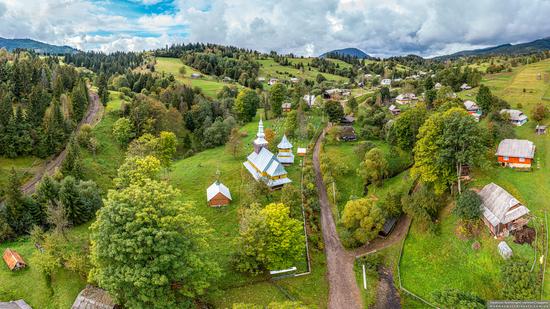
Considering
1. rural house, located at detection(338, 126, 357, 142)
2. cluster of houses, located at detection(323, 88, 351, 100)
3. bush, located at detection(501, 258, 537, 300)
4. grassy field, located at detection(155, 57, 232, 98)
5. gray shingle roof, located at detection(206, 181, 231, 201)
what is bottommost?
bush, located at detection(501, 258, 537, 300)

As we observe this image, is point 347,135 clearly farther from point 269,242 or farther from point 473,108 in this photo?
point 269,242

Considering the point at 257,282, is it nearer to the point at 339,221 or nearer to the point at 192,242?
the point at 192,242

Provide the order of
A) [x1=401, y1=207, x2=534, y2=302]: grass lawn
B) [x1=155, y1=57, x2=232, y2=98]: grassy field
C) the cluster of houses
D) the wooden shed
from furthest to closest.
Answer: [x1=155, y1=57, x2=232, y2=98]: grassy field → the cluster of houses → the wooden shed → [x1=401, y1=207, x2=534, y2=302]: grass lawn

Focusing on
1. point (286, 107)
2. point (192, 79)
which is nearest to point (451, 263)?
point (286, 107)

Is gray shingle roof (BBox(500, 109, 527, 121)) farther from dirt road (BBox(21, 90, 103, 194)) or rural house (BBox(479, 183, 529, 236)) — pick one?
dirt road (BBox(21, 90, 103, 194))

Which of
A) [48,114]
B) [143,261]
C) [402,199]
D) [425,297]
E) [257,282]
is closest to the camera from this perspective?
[143,261]

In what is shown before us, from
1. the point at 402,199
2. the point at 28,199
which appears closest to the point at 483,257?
the point at 402,199

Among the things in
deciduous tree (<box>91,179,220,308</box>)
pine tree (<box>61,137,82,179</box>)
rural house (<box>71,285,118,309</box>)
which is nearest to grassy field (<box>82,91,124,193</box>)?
pine tree (<box>61,137,82,179</box>)
